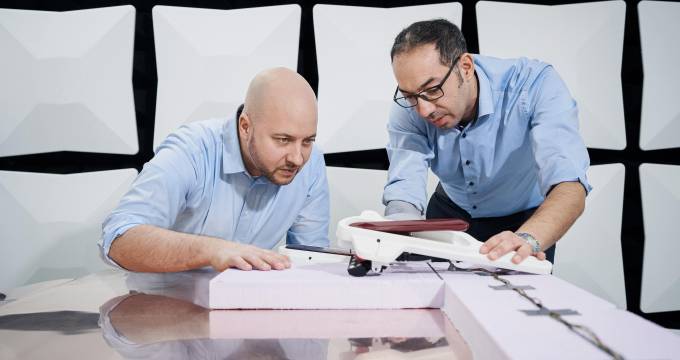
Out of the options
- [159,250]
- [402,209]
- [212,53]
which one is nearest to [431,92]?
[402,209]

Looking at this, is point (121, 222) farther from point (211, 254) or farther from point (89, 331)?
point (89, 331)

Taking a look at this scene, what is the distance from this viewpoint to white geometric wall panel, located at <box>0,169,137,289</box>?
2.90 m

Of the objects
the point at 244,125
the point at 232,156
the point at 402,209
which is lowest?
the point at 402,209

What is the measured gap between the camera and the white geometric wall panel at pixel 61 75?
288 cm

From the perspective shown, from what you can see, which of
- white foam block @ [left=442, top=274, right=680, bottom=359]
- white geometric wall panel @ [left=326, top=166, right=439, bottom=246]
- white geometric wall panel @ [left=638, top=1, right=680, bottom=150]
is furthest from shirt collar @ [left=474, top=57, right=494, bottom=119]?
white geometric wall panel @ [left=638, top=1, right=680, bottom=150]

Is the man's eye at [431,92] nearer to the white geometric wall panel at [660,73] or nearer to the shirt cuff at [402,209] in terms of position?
the shirt cuff at [402,209]

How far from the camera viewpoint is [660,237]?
9.86ft

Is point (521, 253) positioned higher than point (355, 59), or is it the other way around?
point (355, 59)

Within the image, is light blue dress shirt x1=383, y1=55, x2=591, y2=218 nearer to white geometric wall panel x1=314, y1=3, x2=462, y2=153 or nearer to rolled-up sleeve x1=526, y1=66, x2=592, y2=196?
rolled-up sleeve x1=526, y1=66, x2=592, y2=196

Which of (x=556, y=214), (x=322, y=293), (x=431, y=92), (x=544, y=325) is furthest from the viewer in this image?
(x=431, y=92)

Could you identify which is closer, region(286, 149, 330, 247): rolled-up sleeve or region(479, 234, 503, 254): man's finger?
region(479, 234, 503, 254): man's finger

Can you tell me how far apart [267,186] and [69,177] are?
1.35m

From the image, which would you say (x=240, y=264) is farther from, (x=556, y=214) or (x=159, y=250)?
(x=556, y=214)

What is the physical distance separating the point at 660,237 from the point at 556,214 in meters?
1.70
